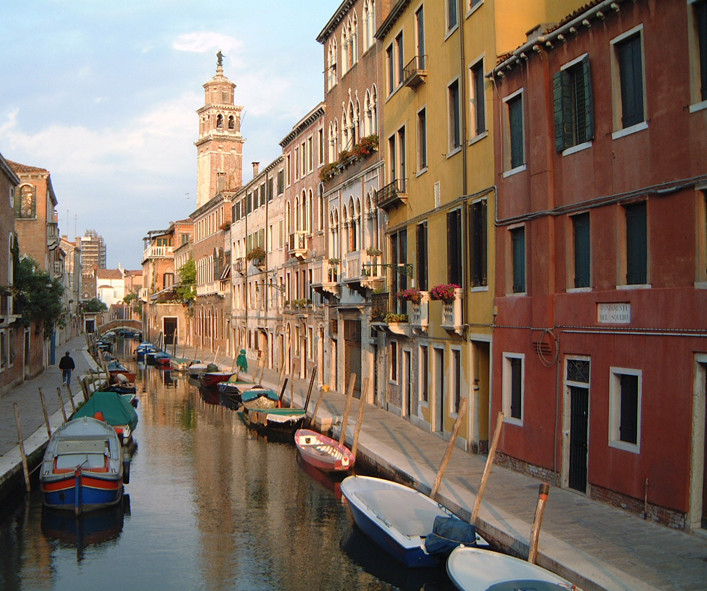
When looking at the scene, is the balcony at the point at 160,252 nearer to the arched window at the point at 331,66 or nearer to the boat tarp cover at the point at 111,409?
the arched window at the point at 331,66

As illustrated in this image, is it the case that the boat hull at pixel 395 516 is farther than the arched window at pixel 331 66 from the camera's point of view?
No

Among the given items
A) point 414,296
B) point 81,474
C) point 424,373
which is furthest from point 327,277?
point 81,474

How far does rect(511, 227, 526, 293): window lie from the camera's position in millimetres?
14261

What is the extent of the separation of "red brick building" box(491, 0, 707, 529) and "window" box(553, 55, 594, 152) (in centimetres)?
3

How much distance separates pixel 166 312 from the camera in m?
71.1

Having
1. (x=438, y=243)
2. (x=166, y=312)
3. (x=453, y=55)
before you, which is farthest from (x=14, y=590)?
(x=166, y=312)

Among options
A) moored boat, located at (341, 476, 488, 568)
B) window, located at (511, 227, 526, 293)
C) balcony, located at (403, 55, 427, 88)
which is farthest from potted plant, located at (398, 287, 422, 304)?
moored boat, located at (341, 476, 488, 568)

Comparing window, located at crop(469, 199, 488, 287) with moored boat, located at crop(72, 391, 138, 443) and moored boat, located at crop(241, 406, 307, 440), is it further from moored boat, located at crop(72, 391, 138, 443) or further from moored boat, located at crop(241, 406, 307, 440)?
moored boat, located at crop(72, 391, 138, 443)

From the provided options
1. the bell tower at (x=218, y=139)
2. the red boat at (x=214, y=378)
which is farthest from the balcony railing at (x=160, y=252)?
the red boat at (x=214, y=378)

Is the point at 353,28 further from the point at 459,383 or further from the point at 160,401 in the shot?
the point at 160,401

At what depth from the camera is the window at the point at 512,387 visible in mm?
14367

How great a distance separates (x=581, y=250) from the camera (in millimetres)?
12570

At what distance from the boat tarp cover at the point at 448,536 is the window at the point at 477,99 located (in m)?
8.41

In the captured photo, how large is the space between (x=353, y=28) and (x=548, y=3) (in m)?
13.1
